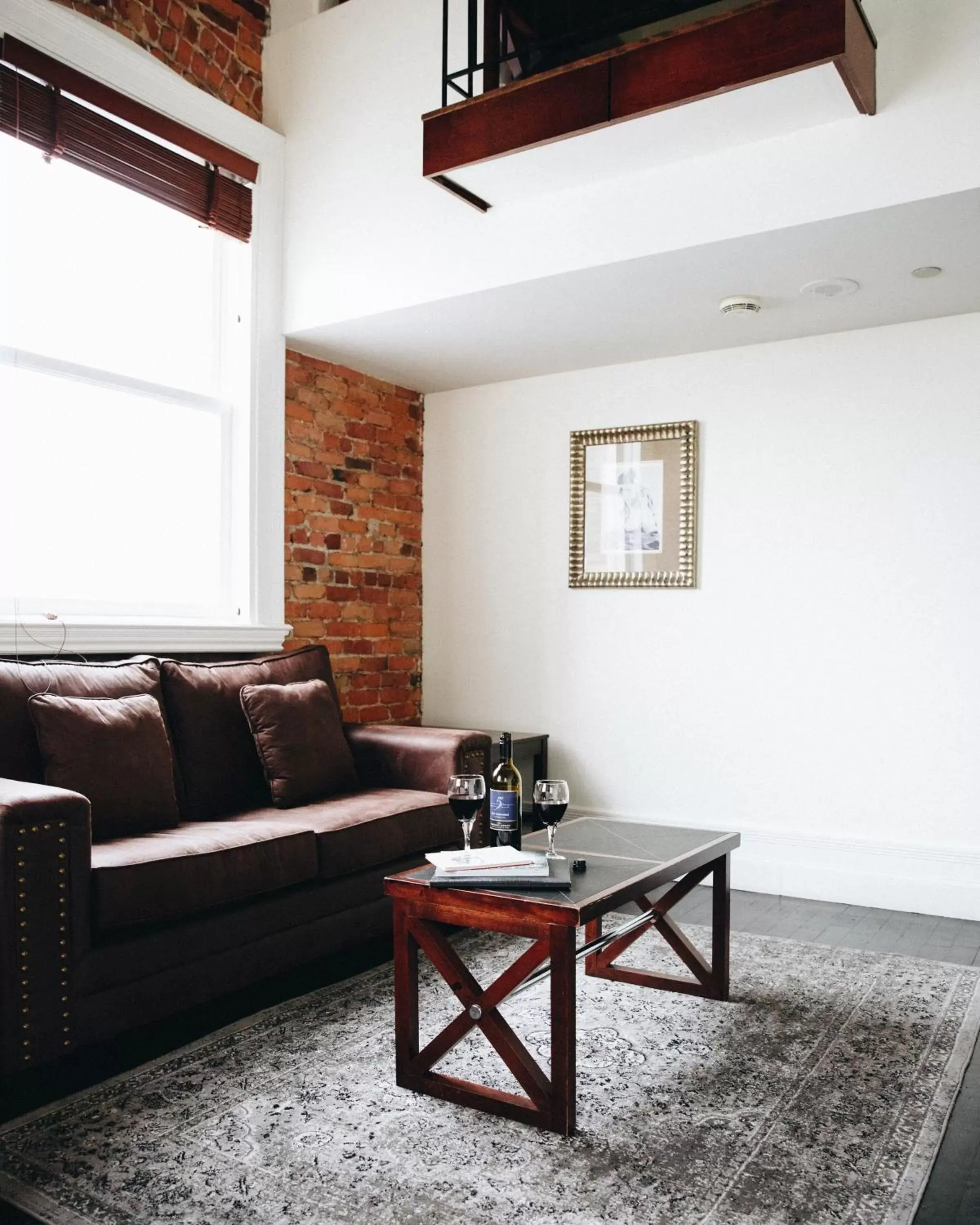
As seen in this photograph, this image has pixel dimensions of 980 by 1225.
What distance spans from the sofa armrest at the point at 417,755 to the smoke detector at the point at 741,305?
1863mm

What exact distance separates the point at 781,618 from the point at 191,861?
268 cm

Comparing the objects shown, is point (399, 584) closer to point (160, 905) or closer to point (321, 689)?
point (321, 689)

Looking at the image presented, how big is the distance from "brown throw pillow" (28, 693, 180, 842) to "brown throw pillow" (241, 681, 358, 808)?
0.47 m

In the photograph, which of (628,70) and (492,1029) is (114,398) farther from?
(492,1029)

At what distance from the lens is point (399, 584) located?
5199 millimetres

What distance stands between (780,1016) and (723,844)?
0.48 metres

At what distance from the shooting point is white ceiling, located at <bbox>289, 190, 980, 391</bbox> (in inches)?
127

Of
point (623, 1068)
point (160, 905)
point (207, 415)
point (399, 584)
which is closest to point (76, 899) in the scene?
point (160, 905)

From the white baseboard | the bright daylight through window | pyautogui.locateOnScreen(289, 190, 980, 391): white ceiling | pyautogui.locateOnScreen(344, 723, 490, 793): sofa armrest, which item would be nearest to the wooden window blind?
the bright daylight through window

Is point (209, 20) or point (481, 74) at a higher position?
point (209, 20)

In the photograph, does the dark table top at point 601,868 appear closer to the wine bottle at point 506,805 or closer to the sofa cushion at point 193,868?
the wine bottle at point 506,805

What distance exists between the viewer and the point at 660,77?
2926 millimetres

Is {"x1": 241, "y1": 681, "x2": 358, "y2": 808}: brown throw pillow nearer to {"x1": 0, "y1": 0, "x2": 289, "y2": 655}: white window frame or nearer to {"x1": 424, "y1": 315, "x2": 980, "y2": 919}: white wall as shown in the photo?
{"x1": 0, "y1": 0, "x2": 289, "y2": 655}: white window frame

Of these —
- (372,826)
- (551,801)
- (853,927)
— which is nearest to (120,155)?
(372,826)
